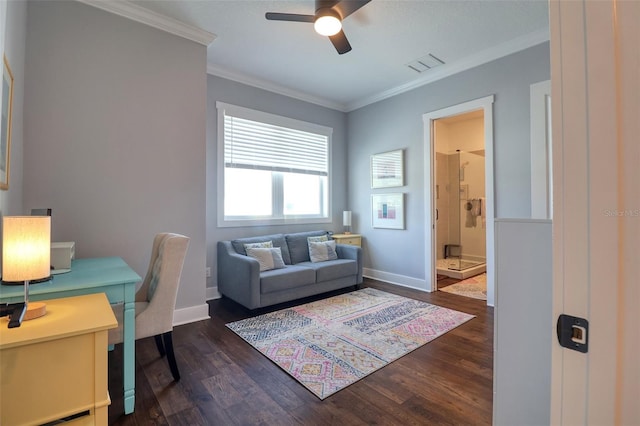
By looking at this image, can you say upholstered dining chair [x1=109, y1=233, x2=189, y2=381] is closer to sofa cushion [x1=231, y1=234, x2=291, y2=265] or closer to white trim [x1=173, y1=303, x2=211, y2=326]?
white trim [x1=173, y1=303, x2=211, y2=326]

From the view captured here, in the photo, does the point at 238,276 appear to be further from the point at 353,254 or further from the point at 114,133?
the point at 114,133

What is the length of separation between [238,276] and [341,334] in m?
1.35

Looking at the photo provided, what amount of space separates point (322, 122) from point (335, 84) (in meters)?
0.75

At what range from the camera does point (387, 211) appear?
471 cm

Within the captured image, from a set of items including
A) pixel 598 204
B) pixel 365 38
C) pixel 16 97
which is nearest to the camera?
pixel 598 204

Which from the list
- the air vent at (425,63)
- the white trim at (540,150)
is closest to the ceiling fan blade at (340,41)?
the air vent at (425,63)

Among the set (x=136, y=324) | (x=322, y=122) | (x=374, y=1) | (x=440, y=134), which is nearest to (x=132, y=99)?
(x=136, y=324)

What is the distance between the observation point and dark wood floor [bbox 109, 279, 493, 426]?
170 cm

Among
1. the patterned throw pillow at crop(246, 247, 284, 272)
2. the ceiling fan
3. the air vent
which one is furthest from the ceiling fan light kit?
the patterned throw pillow at crop(246, 247, 284, 272)

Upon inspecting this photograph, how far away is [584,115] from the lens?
576mm

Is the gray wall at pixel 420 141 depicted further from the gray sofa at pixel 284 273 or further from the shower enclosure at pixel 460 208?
the shower enclosure at pixel 460 208

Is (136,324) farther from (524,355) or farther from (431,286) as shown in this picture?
(431,286)

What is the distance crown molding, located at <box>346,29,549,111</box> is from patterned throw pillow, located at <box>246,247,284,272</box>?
9.77 feet

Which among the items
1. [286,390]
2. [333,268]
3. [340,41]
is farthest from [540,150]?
[286,390]
